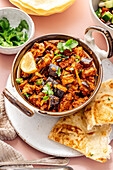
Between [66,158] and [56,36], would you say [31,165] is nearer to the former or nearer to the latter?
[66,158]

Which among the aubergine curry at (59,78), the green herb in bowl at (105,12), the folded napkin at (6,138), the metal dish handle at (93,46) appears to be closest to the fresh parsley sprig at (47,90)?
the aubergine curry at (59,78)

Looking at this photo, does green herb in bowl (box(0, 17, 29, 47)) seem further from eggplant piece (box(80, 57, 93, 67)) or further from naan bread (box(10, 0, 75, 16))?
eggplant piece (box(80, 57, 93, 67))

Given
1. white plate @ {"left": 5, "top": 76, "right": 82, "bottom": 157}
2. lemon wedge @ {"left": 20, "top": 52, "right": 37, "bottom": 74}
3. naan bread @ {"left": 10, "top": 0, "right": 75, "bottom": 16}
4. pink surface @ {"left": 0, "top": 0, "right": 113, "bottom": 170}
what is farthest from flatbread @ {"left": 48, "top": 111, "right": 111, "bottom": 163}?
naan bread @ {"left": 10, "top": 0, "right": 75, "bottom": 16}

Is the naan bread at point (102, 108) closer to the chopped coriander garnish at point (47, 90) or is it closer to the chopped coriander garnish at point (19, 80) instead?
the chopped coriander garnish at point (47, 90)

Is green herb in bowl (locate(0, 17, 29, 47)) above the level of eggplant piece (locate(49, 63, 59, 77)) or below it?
above

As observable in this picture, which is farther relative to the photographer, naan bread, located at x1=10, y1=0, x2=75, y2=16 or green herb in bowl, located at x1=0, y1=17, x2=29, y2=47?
naan bread, located at x1=10, y1=0, x2=75, y2=16

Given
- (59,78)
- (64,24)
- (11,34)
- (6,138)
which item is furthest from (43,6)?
(6,138)
